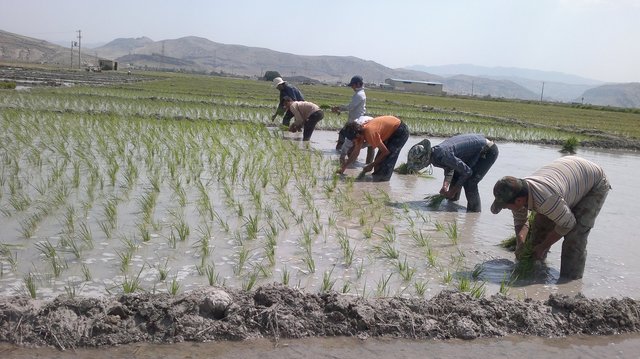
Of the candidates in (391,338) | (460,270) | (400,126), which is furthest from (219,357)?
(400,126)

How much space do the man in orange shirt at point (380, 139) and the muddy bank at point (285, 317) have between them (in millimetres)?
3579

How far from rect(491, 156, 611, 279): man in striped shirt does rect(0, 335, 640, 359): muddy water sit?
822mm

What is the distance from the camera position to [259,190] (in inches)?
237

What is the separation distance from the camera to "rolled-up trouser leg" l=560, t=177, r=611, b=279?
3938 millimetres

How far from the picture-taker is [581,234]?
3947 mm

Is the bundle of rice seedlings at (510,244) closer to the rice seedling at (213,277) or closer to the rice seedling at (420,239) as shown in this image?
the rice seedling at (420,239)

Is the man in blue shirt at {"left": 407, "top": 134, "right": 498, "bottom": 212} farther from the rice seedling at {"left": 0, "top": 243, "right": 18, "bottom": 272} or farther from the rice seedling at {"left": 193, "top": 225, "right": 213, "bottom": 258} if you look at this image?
the rice seedling at {"left": 0, "top": 243, "right": 18, "bottom": 272}

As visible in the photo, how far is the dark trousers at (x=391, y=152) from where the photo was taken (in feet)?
23.7

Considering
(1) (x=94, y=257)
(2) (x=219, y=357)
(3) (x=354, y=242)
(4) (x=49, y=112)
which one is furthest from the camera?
(4) (x=49, y=112)

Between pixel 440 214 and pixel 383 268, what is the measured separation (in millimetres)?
2004

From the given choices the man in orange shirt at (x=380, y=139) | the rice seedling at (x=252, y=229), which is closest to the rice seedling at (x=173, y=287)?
the rice seedling at (x=252, y=229)

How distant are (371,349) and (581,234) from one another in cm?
199

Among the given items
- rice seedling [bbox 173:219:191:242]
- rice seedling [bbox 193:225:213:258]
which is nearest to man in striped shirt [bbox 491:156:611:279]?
rice seedling [bbox 193:225:213:258]

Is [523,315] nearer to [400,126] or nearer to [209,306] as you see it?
[209,306]
